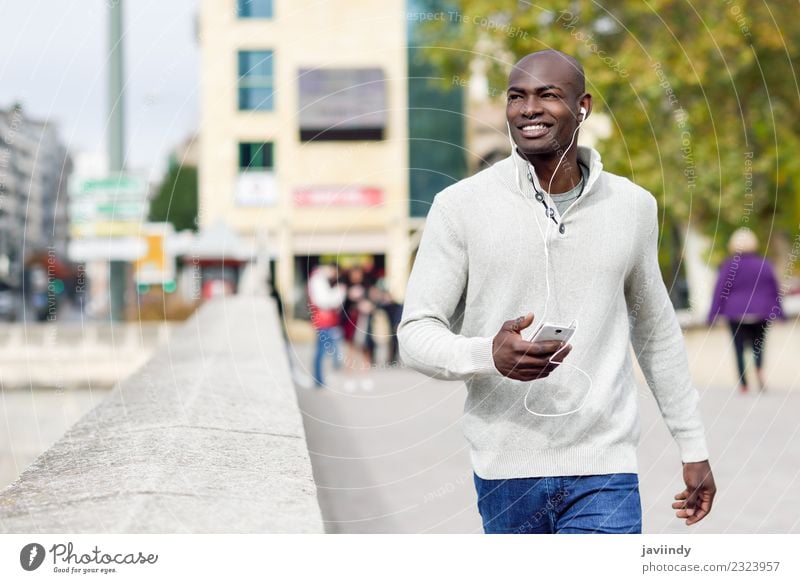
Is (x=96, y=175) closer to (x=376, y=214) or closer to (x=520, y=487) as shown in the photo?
(x=520, y=487)

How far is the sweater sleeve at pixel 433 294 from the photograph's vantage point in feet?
9.88

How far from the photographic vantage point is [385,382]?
1565 cm

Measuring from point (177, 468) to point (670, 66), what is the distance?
16568 mm

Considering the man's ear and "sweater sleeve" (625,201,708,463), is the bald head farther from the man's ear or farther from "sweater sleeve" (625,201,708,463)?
"sweater sleeve" (625,201,708,463)

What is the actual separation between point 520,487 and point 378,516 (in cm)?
383

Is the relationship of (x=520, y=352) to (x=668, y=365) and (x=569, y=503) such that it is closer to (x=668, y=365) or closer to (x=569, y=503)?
(x=569, y=503)

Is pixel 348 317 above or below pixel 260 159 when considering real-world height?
below

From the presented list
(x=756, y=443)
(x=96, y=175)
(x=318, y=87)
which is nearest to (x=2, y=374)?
(x=96, y=175)

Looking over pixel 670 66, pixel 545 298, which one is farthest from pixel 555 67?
pixel 670 66

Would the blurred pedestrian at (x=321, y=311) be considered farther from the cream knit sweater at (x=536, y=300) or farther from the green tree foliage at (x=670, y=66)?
the cream knit sweater at (x=536, y=300)

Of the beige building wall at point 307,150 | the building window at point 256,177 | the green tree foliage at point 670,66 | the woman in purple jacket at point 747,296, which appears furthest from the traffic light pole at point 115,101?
the beige building wall at point 307,150
